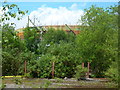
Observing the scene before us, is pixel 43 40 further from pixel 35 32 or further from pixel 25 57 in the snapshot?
pixel 25 57

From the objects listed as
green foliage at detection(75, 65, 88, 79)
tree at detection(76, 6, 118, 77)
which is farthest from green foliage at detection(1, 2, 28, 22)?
tree at detection(76, 6, 118, 77)

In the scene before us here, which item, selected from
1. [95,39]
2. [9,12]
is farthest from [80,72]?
[9,12]

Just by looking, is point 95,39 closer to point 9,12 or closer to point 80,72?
point 80,72

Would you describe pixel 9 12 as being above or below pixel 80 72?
above

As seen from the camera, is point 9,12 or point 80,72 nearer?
point 9,12

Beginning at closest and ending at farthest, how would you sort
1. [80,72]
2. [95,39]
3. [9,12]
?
1. [9,12]
2. [80,72]
3. [95,39]

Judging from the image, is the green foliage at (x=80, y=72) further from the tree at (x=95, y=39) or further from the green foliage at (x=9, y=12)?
the green foliage at (x=9, y=12)

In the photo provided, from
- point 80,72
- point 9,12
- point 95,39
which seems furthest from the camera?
point 95,39

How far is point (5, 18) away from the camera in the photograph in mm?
2031

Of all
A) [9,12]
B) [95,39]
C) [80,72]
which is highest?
[9,12]

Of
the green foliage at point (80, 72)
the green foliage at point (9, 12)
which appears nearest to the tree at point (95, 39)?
the green foliage at point (80, 72)

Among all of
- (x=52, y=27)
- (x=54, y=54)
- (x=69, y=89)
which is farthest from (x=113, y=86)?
(x=52, y=27)

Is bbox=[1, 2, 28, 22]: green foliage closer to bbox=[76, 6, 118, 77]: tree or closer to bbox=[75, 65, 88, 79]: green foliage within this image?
bbox=[75, 65, 88, 79]: green foliage

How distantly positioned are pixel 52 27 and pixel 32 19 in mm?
943
